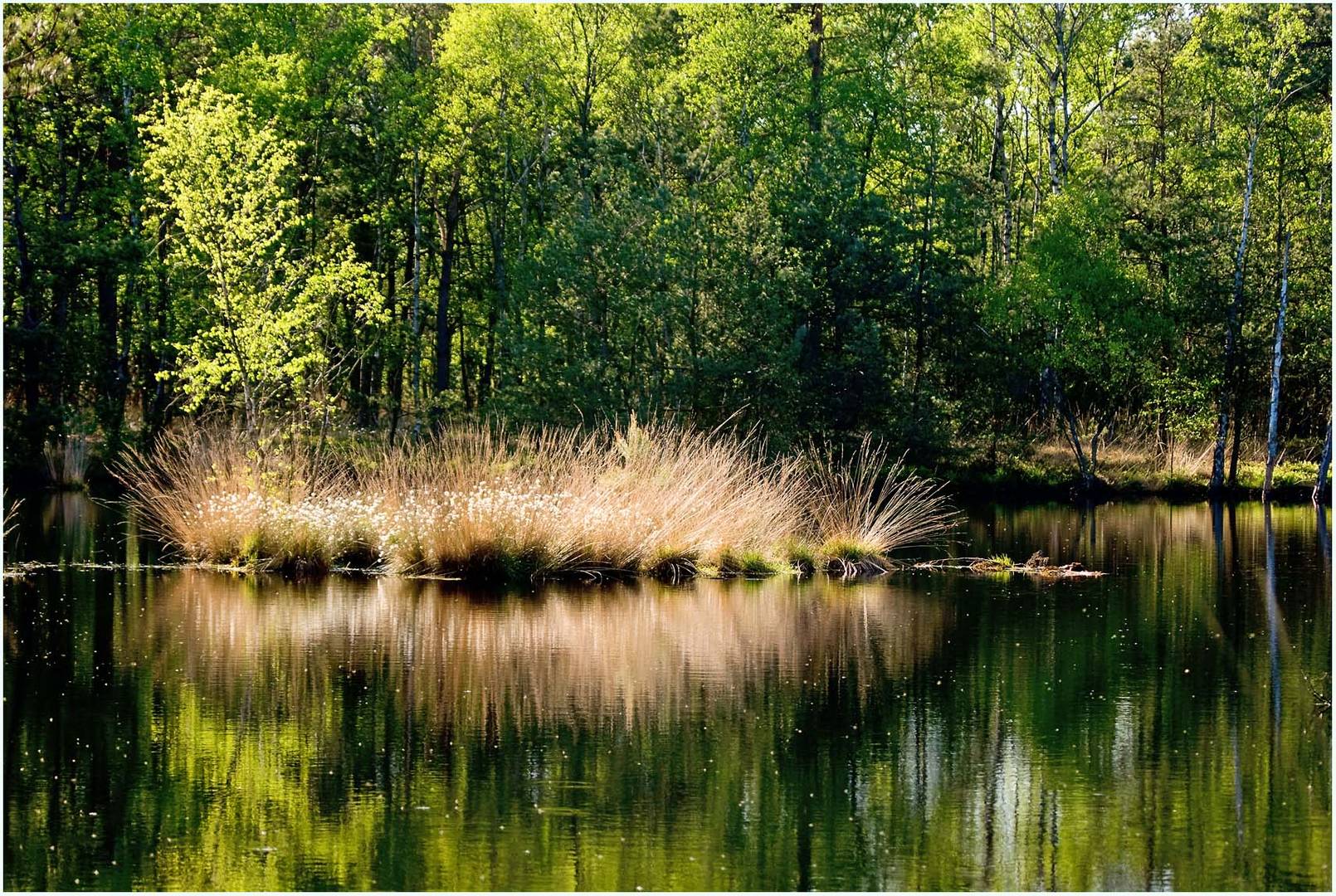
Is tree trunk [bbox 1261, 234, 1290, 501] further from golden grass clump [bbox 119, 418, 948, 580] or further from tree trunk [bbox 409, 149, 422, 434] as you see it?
tree trunk [bbox 409, 149, 422, 434]

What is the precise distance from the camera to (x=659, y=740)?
9.67 meters

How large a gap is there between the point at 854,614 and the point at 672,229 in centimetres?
1634

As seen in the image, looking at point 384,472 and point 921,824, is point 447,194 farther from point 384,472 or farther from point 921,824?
point 921,824

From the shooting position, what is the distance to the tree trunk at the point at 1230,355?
112 feet

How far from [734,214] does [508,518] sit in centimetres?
1514

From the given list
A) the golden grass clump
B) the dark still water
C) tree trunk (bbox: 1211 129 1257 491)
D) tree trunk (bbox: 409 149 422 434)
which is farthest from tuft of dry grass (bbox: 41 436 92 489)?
tree trunk (bbox: 1211 129 1257 491)

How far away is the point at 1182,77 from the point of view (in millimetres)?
37875

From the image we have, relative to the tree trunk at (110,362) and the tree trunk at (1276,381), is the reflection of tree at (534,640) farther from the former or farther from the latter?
the tree trunk at (1276,381)

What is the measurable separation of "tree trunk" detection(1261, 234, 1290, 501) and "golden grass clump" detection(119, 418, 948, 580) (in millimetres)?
15526

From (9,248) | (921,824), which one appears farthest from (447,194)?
(921,824)

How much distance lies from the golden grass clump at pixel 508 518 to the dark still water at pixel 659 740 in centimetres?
124

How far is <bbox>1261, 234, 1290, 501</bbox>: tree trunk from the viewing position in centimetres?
3297

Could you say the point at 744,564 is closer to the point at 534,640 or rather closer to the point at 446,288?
the point at 534,640

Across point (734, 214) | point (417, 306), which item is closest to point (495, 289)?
point (417, 306)
